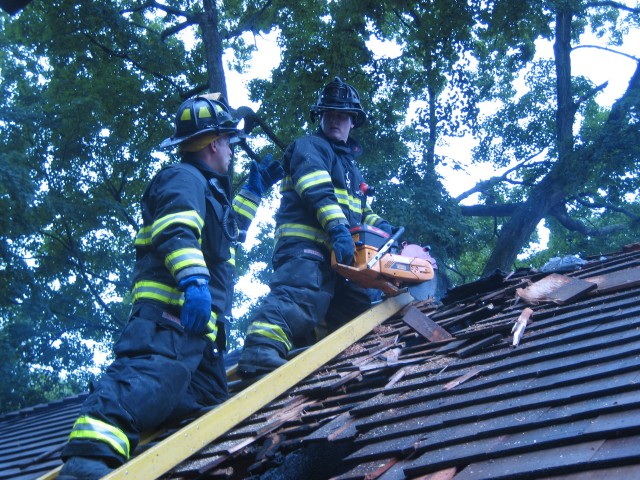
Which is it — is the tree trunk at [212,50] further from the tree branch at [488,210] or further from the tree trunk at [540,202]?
the tree branch at [488,210]

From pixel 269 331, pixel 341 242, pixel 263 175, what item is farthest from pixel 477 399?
pixel 263 175

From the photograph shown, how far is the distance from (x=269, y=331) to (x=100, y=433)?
1.43 m

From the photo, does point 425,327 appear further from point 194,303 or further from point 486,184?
point 486,184

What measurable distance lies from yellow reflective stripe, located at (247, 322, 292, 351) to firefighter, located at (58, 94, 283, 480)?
0.33 m

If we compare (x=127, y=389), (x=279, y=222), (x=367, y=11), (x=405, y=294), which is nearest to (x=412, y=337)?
(x=405, y=294)

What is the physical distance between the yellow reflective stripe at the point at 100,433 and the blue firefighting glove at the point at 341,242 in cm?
189

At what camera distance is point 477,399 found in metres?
2.85

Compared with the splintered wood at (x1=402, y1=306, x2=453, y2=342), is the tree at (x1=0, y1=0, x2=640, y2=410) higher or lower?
higher

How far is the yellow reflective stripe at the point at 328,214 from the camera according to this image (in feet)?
15.4

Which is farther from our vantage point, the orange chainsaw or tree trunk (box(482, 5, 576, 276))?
tree trunk (box(482, 5, 576, 276))

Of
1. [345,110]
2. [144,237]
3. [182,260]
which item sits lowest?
[182,260]

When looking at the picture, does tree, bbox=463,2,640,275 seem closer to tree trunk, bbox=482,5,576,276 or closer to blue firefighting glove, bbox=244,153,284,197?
tree trunk, bbox=482,5,576,276

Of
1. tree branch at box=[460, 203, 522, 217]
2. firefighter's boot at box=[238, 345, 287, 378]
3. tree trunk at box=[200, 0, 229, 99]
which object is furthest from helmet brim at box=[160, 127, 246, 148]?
tree branch at box=[460, 203, 522, 217]

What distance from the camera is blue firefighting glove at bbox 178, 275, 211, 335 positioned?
3.46m
